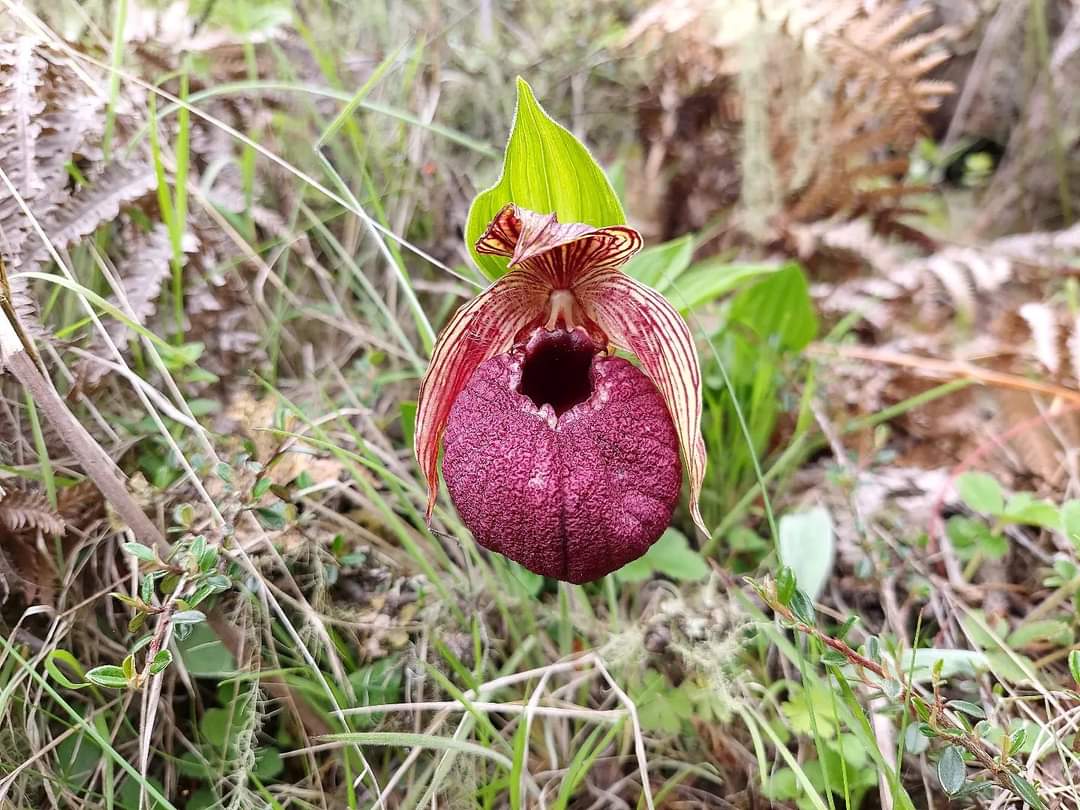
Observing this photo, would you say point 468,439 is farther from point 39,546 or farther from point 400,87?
point 400,87

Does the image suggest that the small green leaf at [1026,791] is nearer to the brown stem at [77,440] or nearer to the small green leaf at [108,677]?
the small green leaf at [108,677]

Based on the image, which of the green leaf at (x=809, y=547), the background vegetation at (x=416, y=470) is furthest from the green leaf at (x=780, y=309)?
the green leaf at (x=809, y=547)

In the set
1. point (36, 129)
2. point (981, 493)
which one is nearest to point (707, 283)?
point (981, 493)

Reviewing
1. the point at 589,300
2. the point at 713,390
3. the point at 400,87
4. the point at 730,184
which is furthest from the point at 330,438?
the point at 730,184

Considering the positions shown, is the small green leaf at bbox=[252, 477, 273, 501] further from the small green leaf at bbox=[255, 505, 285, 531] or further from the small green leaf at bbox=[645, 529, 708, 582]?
the small green leaf at bbox=[645, 529, 708, 582]

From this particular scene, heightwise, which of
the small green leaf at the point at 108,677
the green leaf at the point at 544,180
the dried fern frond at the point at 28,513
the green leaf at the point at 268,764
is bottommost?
the green leaf at the point at 268,764

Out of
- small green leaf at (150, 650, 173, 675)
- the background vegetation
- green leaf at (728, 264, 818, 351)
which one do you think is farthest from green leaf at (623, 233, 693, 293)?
small green leaf at (150, 650, 173, 675)
